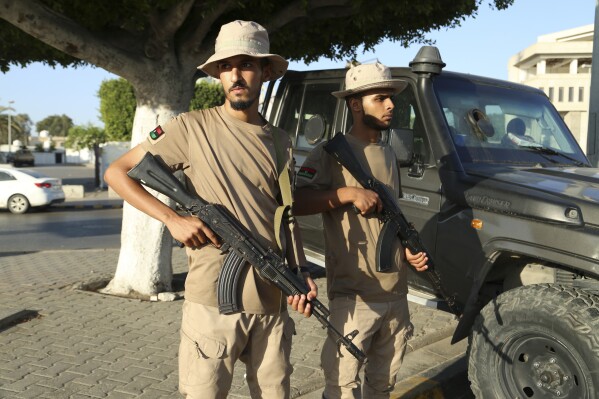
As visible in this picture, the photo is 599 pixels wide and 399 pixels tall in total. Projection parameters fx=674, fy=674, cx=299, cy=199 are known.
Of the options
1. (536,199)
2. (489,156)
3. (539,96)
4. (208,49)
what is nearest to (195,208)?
(536,199)

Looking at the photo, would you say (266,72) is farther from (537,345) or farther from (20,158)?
(20,158)

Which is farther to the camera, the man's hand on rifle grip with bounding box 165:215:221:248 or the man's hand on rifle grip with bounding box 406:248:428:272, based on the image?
the man's hand on rifle grip with bounding box 406:248:428:272

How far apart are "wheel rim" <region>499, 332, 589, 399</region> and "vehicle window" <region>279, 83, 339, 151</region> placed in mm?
2471

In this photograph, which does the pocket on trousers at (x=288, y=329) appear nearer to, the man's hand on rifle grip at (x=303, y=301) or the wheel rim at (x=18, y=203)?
the man's hand on rifle grip at (x=303, y=301)

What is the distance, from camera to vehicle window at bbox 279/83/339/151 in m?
5.55

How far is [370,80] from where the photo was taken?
322cm

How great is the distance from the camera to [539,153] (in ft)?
15.7

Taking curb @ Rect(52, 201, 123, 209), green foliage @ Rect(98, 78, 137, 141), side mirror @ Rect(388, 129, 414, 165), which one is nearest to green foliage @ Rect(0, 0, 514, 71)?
side mirror @ Rect(388, 129, 414, 165)

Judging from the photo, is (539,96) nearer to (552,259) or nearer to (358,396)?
(552,259)

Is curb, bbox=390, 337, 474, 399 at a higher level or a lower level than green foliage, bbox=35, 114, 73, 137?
lower

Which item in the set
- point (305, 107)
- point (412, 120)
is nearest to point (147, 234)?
point (305, 107)

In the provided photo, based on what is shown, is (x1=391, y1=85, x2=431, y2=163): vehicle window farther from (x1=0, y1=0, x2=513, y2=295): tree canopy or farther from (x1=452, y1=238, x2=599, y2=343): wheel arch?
(x1=0, y1=0, x2=513, y2=295): tree canopy

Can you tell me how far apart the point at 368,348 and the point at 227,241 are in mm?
1077

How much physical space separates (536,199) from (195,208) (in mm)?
1998
